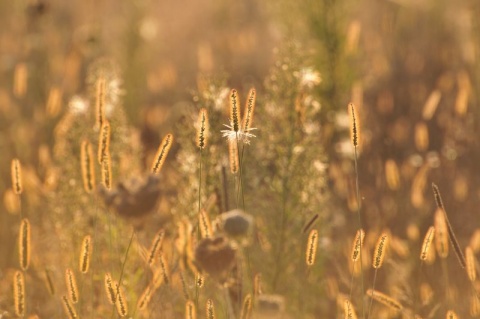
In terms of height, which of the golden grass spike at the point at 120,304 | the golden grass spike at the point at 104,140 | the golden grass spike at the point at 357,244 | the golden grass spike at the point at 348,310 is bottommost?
the golden grass spike at the point at 348,310

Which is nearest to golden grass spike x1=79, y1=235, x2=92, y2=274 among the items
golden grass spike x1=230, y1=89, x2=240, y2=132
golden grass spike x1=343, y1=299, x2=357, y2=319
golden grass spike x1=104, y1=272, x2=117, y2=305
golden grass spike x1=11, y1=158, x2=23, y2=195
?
golden grass spike x1=104, y1=272, x2=117, y2=305

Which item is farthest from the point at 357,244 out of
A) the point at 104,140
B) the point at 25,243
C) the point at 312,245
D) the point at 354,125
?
the point at 25,243

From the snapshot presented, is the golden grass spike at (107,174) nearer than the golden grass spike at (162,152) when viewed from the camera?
No

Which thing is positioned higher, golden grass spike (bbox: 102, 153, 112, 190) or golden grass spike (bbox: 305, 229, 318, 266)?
golden grass spike (bbox: 102, 153, 112, 190)

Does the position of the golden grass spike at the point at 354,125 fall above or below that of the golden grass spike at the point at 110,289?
above

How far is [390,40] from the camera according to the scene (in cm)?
427

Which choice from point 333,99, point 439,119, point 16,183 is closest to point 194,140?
point 16,183

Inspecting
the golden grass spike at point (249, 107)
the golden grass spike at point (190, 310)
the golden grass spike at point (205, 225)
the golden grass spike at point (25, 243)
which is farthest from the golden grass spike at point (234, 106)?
the golden grass spike at point (25, 243)

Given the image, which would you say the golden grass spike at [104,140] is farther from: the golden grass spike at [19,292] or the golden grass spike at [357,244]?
the golden grass spike at [357,244]

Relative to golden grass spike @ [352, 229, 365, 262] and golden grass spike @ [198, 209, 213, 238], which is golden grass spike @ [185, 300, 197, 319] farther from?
golden grass spike @ [352, 229, 365, 262]

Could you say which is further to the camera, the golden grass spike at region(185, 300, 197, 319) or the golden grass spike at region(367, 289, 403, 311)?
the golden grass spike at region(367, 289, 403, 311)

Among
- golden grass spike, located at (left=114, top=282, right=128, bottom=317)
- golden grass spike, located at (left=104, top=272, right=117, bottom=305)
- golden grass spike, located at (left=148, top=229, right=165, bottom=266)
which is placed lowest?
golden grass spike, located at (left=114, top=282, right=128, bottom=317)

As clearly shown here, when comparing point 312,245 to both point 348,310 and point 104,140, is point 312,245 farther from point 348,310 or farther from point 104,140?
point 104,140

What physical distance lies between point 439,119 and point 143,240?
2.20 meters
